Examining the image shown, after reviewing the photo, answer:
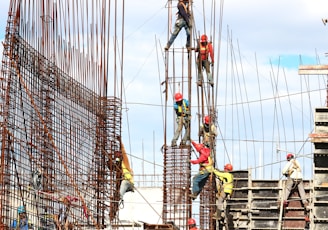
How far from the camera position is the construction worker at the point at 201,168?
1209 inches

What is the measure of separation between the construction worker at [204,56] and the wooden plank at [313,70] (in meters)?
5.61

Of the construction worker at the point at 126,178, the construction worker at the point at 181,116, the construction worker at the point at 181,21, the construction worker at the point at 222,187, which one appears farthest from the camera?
the construction worker at the point at 181,21

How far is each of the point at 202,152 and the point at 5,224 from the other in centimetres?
730

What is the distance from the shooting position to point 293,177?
31.6 metres

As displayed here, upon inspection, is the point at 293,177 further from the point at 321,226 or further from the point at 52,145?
the point at 52,145

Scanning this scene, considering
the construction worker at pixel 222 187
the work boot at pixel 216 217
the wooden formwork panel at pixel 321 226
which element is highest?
the construction worker at pixel 222 187

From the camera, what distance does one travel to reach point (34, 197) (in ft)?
90.7

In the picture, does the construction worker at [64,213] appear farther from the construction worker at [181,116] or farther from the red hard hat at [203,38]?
the red hard hat at [203,38]

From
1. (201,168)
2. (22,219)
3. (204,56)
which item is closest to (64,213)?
(22,219)

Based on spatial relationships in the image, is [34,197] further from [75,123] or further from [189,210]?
[189,210]

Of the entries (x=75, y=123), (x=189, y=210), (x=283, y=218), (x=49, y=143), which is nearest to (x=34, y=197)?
(x=49, y=143)

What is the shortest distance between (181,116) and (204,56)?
6.98 ft

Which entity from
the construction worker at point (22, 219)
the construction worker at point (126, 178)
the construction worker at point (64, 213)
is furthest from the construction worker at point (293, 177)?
the construction worker at point (22, 219)

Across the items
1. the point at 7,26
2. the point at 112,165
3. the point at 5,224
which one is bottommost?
the point at 5,224
